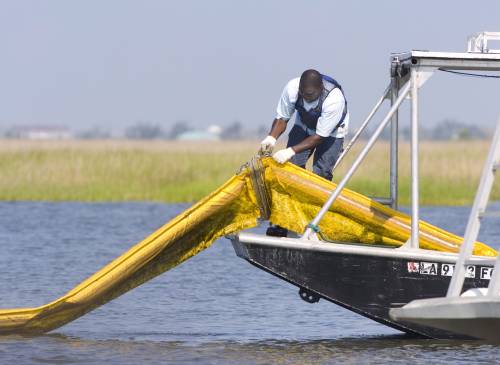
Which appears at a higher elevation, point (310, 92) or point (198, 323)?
point (310, 92)

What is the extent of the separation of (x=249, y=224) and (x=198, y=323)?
1968 mm

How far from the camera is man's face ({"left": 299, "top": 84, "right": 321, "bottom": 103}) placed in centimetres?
1177

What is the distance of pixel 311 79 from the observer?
11.7 meters

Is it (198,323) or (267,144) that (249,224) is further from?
(198,323)

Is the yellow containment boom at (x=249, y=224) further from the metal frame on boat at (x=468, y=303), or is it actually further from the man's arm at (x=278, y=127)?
the metal frame on boat at (x=468, y=303)

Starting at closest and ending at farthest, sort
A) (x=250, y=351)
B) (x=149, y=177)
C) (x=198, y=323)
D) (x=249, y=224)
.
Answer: (x=250, y=351), (x=249, y=224), (x=198, y=323), (x=149, y=177)

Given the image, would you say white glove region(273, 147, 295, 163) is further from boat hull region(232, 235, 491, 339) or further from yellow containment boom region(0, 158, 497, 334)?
boat hull region(232, 235, 491, 339)

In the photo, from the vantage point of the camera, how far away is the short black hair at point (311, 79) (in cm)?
1174

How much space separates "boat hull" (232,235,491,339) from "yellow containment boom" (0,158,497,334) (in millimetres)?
360

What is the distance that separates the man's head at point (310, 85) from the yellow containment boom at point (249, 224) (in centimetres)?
69

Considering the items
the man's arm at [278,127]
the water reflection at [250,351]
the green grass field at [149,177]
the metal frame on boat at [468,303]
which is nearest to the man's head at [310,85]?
the man's arm at [278,127]

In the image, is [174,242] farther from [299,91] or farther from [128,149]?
[128,149]

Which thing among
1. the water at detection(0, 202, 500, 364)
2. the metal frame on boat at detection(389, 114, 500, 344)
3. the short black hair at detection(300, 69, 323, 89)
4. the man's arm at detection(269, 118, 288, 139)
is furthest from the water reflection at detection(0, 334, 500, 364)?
Answer: the short black hair at detection(300, 69, 323, 89)

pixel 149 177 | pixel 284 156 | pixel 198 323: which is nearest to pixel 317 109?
pixel 284 156
